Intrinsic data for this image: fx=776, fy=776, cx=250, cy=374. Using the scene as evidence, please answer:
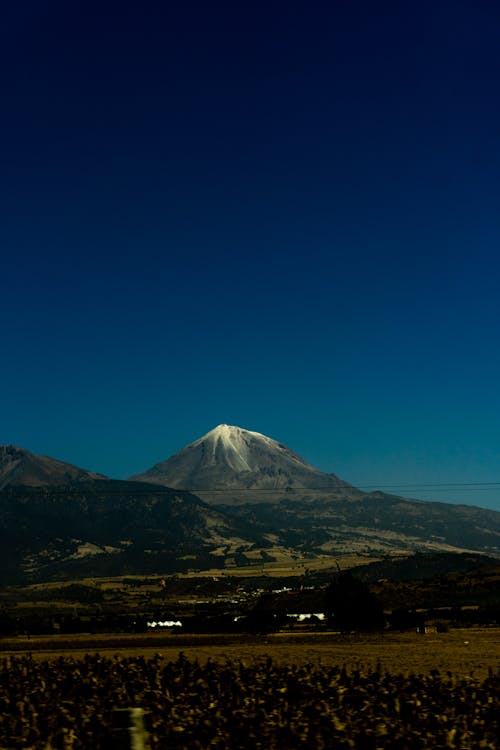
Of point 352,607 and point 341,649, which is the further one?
point 352,607

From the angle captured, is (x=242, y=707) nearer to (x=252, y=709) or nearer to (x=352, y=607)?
(x=252, y=709)

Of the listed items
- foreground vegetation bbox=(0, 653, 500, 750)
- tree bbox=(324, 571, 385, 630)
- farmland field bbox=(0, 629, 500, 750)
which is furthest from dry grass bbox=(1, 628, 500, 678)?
foreground vegetation bbox=(0, 653, 500, 750)

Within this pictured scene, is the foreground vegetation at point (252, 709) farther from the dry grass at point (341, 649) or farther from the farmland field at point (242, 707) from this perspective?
the dry grass at point (341, 649)

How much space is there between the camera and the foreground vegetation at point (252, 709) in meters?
24.1

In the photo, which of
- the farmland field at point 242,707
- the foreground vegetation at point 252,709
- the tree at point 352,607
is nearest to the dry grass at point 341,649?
Result: the tree at point 352,607

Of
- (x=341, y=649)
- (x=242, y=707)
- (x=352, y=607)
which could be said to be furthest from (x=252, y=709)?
(x=352, y=607)

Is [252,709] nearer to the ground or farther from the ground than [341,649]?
farther from the ground

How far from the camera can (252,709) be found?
90.2 ft

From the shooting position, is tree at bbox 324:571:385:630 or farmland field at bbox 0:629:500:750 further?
tree at bbox 324:571:385:630

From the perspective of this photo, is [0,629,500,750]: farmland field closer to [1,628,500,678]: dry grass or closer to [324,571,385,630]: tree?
[1,628,500,678]: dry grass

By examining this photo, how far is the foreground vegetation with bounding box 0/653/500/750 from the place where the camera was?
2408cm

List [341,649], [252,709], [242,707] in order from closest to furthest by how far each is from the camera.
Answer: [252,709]
[242,707]
[341,649]

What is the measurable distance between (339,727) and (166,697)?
824 cm

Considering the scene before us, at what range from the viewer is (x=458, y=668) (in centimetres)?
6122
